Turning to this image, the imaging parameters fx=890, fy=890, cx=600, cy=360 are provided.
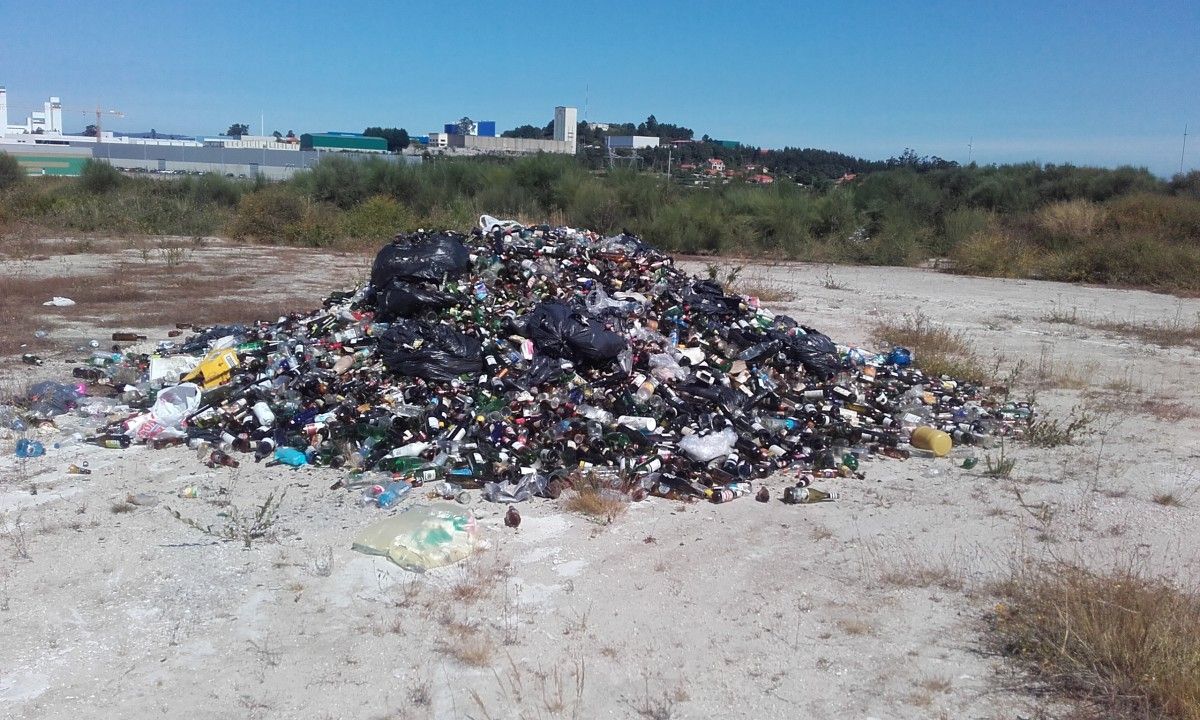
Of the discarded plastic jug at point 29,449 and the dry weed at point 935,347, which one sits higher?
the dry weed at point 935,347

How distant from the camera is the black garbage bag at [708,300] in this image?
717 cm

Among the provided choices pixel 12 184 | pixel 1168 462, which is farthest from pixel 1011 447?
pixel 12 184

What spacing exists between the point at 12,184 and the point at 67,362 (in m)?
21.1

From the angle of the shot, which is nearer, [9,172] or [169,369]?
[169,369]

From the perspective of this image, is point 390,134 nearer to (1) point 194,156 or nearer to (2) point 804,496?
(1) point 194,156

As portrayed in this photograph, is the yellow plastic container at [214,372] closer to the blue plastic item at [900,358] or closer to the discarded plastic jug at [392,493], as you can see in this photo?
the discarded plastic jug at [392,493]

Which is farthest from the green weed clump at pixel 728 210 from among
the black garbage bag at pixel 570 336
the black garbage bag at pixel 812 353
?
the black garbage bag at pixel 570 336

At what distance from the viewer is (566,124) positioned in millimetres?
40219

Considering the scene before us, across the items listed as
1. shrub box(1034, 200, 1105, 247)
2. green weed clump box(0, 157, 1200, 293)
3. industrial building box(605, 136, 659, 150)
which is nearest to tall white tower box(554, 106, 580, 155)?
industrial building box(605, 136, 659, 150)

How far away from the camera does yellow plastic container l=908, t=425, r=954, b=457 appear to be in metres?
5.76

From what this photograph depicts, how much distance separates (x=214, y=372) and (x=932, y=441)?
4956mm

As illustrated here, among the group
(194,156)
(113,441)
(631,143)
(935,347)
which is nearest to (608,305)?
(113,441)

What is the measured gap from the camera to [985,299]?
13383mm

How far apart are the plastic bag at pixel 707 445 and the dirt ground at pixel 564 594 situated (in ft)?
1.25
